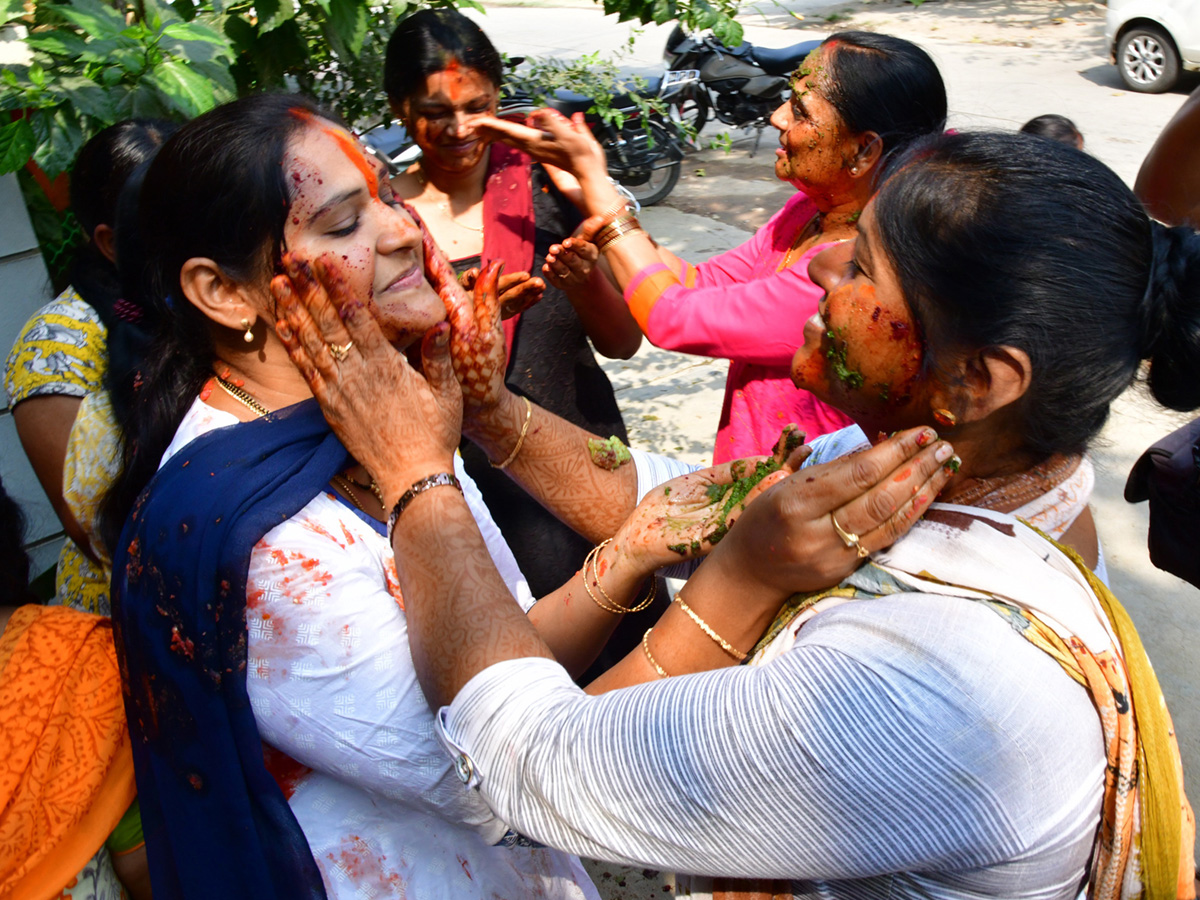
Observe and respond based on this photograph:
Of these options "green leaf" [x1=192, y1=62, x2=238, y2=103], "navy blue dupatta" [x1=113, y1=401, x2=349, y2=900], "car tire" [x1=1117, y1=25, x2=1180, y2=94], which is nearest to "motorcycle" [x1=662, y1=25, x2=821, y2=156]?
"car tire" [x1=1117, y1=25, x2=1180, y2=94]

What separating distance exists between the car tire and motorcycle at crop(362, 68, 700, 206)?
5182mm

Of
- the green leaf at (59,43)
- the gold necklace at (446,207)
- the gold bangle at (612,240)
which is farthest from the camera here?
the gold necklace at (446,207)

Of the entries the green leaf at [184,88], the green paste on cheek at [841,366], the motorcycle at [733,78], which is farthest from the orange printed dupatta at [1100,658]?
the motorcycle at [733,78]

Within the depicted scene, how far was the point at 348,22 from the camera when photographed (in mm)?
2535

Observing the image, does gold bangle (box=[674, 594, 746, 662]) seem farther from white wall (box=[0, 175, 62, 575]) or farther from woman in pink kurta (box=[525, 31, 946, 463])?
white wall (box=[0, 175, 62, 575])

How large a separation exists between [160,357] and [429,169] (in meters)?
1.50

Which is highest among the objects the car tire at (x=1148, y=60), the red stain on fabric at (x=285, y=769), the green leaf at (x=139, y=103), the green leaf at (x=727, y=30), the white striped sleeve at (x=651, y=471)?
the green leaf at (x=727, y=30)

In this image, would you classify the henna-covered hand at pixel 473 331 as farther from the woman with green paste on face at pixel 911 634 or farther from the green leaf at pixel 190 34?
the green leaf at pixel 190 34

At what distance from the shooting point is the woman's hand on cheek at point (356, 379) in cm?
143

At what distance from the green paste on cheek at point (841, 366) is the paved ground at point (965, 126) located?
427mm

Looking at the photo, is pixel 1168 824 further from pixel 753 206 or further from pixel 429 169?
pixel 753 206

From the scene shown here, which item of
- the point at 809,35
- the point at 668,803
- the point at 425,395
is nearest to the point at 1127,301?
the point at 668,803

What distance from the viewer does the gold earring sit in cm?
135

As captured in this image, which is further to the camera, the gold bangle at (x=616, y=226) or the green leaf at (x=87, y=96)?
the gold bangle at (x=616, y=226)
